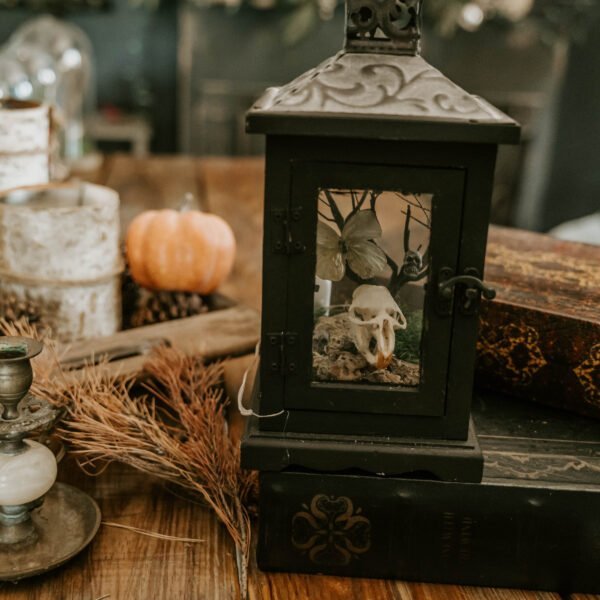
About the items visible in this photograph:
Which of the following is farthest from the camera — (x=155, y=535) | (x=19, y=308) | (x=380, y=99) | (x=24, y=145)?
(x=24, y=145)

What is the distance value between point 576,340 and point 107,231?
27.3 inches

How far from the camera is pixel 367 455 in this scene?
33.3 inches

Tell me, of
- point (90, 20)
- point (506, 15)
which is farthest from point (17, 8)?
point (506, 15)

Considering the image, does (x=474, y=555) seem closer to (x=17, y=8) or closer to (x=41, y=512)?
(x=41, y=512)

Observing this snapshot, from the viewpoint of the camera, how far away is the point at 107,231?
1.24 metres

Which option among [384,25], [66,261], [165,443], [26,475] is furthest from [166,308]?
[384,25]

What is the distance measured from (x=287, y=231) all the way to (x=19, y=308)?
57 centimetres

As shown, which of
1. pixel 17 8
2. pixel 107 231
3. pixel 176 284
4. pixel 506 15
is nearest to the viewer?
pixel 107 231

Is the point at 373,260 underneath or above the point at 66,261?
above

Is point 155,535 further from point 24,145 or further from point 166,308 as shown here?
point 24,145

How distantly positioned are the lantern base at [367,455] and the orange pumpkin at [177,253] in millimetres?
612

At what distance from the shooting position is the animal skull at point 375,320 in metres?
0.82

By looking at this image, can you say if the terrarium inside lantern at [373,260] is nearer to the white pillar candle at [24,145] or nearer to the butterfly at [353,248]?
the butterfly at [353,248]

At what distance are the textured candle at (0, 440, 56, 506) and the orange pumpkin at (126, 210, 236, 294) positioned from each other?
0.61 meters
